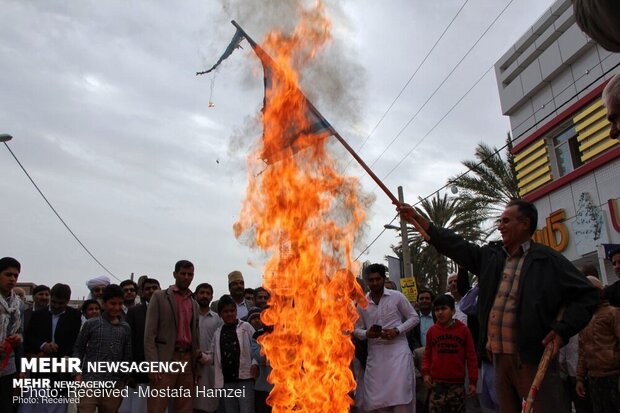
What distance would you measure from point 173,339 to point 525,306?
4192mm

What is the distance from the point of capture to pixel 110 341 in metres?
6.15

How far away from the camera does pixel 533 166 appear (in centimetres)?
1723

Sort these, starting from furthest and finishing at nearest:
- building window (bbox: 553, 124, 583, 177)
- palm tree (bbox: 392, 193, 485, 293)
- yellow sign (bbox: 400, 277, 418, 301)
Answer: palm tree (bbox: 392, 193, 485, 293), yellow sign (bbox: 400, 277, 418, 301), building window (bbox: 553, 124, 583, 177)

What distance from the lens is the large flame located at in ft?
18.2

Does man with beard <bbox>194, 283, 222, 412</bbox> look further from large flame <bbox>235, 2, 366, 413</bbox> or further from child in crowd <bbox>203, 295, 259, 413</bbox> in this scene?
large flame <bbox>235, 2, 366, 413</bbox>

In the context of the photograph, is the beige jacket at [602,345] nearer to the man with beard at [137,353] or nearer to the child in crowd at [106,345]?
the man with beard at [137,353]

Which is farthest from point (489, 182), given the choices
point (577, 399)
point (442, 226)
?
point (577, 399)

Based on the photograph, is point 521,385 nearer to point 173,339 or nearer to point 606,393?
point 606,393

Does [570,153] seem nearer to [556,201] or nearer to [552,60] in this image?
[556,201]

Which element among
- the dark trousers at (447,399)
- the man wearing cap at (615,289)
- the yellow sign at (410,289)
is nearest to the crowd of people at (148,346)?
the dark trousers at (447,399)

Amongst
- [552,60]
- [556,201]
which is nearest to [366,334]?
[556,201]

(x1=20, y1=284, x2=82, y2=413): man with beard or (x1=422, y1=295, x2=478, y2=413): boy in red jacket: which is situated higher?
(x1=20, y1=284, x2=82, y2=413): man with beard

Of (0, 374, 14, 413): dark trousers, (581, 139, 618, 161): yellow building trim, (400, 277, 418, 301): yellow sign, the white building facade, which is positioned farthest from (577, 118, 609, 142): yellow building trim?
(0, 374, 14, 413): dark trousers

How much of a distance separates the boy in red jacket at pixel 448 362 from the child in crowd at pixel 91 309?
14.7 ft
